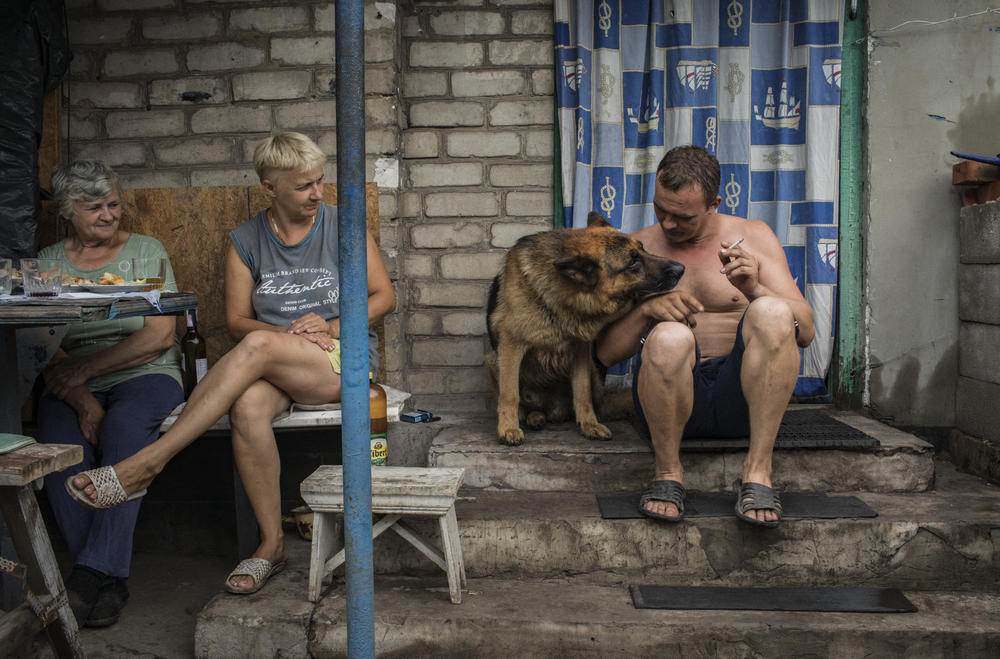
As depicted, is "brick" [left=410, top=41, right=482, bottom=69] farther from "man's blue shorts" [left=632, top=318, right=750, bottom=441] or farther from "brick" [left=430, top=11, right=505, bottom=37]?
"man's blue shorts" [left=632, top=318, right=750, bottom=441]

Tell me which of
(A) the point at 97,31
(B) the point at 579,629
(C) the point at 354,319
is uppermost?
(A) the point at 97,31

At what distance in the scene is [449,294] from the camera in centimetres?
415

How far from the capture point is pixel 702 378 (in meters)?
2.95

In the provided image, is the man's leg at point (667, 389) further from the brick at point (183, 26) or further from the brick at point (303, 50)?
the brick at point (183, 26)

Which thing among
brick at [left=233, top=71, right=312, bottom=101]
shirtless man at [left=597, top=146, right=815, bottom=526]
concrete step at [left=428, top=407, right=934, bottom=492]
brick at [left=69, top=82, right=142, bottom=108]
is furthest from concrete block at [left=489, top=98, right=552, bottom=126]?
brick at [left=69, top=82, right=142, bottom=108]

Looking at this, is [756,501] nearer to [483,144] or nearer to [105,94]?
[483,144]

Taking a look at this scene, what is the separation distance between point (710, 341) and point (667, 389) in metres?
0.58

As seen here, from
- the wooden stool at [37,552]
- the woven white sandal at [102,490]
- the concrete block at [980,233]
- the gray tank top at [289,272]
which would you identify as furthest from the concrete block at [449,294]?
the concrete block at [980,233]

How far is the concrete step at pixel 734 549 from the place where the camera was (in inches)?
105

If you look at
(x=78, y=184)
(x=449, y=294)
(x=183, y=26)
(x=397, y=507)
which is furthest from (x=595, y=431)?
(x=183, y=26)

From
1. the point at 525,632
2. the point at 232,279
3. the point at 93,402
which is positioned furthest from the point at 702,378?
the point at 93,402

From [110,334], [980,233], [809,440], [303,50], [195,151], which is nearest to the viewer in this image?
[809,440]

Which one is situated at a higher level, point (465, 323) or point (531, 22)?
point (531, 22)

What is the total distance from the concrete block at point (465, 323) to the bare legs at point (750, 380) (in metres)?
1.49
